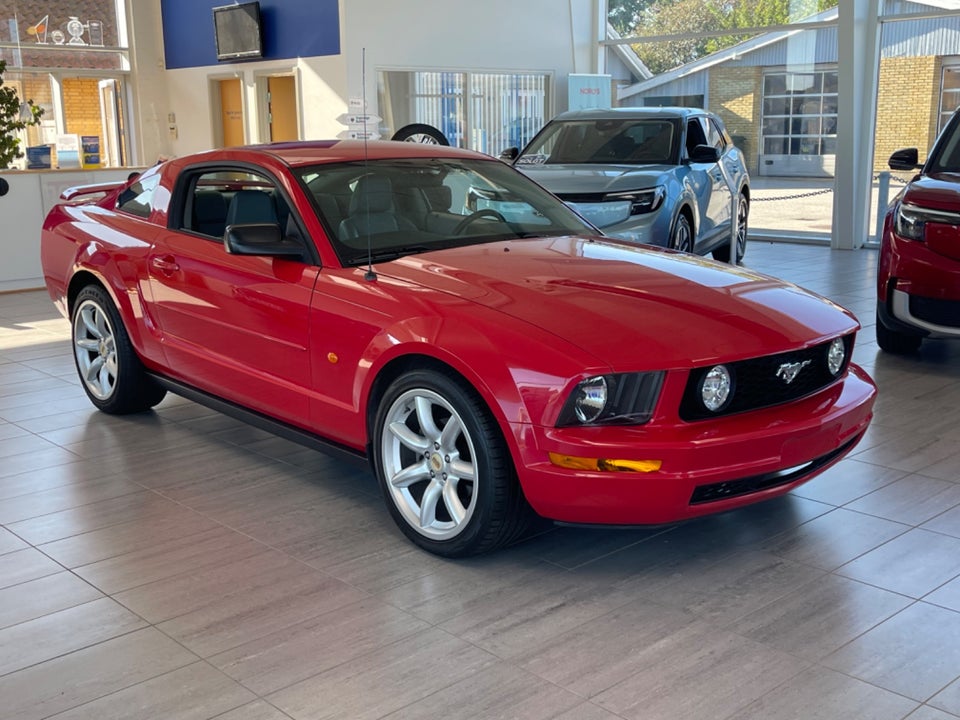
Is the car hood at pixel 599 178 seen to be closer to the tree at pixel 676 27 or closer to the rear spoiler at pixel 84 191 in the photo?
the rear spoiler at pixel 84 191

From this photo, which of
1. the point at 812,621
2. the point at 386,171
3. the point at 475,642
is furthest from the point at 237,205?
the point at 812,621

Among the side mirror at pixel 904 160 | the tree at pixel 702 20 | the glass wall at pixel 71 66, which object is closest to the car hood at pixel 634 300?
the side mirror at pixel 904 160

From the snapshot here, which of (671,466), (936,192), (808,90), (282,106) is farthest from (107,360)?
(808,90)

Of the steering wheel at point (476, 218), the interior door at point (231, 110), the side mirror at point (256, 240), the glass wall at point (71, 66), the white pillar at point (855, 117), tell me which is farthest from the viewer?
the glass wall at point (71, 66)

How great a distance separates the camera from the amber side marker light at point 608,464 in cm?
308

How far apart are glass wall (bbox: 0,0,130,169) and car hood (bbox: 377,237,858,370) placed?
14.6m

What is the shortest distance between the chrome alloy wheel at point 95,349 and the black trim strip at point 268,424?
0.41 meters

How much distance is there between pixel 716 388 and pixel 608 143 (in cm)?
620

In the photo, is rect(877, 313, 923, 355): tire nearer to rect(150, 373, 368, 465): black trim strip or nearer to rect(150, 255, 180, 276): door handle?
rect(150, 373, 368, 465): black trim strip

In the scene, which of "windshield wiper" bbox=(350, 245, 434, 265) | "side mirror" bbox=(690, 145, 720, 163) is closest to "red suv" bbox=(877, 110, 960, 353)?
"side mirror" bbox=(690, 145, 720, 163)

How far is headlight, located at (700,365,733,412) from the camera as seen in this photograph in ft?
10.5

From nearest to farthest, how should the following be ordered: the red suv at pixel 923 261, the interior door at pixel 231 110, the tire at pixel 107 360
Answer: the tire at pixel 107 360
the red suv at pixel 923 261
the interior door at pixel 231 110

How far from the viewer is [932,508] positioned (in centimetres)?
397

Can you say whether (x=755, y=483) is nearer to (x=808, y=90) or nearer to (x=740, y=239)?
(x=740, y=239)
